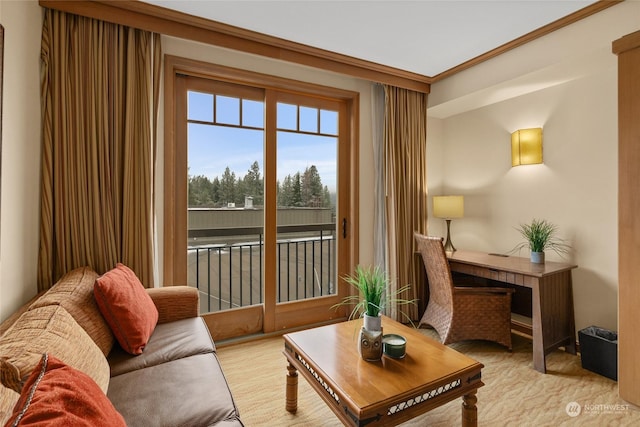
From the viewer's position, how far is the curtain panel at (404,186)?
342cm

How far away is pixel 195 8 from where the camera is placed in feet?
7.49

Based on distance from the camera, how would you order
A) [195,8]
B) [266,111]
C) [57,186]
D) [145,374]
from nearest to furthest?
1. [145,374]
2. [57,186]
3. [195,8]
4. [266,111]

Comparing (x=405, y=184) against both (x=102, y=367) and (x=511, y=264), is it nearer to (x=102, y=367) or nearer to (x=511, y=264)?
(x=511, y=264)

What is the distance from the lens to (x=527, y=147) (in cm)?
298

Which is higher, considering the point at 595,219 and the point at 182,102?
the point at 182,102

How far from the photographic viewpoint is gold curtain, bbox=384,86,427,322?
11.2ft

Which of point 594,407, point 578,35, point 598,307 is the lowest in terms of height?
point 594,407

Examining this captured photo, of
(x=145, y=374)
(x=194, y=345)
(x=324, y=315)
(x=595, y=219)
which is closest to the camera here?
(x=145, y=374)

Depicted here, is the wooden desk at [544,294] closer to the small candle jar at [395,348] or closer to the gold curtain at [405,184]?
the gold curtain at [405,184]

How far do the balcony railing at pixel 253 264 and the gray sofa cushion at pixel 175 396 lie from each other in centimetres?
145

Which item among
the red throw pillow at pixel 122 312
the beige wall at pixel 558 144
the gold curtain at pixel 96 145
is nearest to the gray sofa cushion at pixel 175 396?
the red throw pillow at pixel 122 312

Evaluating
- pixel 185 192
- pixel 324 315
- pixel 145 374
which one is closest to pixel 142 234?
pixel 185 192

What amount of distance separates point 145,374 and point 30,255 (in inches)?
43.5

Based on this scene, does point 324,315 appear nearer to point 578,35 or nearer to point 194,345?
point 194,345
